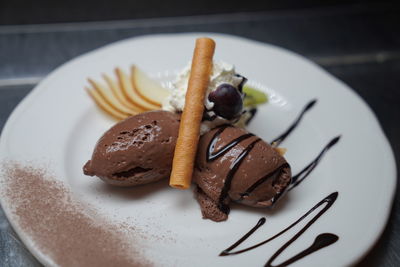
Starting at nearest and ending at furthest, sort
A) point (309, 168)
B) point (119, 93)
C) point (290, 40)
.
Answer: point (309, 168) → point (119, 93) → point (290, 40)

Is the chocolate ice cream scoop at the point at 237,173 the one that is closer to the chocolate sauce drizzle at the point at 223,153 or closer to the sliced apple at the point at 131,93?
the chocolate sauce drizzle at the point at 223,153

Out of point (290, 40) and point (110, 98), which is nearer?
point (110, 98)

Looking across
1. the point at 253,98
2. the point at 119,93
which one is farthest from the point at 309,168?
the point at 119,93

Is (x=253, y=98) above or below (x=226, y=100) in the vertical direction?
above

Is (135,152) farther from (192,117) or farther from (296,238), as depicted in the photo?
(296,238)

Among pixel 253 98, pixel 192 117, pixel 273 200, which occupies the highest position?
pixel 253 98

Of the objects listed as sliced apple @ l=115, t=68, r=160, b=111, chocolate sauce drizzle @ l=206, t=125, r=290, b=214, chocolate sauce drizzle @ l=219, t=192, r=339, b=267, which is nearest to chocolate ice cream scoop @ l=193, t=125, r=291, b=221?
chocolate sauce drizzle @ l=206, t=125, r=290, b=214

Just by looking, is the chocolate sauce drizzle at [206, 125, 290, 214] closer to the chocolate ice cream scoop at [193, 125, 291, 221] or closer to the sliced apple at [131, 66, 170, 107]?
the chocolate ice cream scoop at [193, 125, 291, 221]
